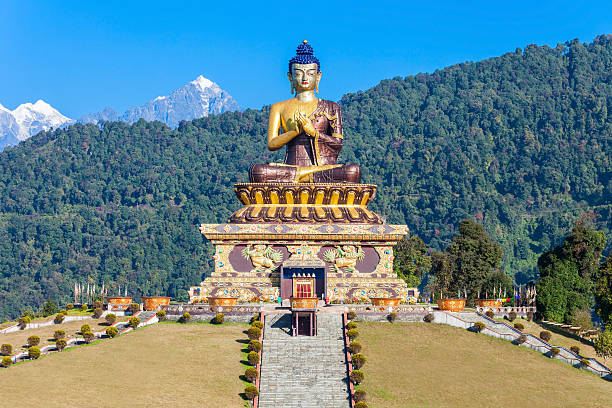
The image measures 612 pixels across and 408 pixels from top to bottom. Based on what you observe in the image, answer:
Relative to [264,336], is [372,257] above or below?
Answer: above

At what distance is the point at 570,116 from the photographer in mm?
160125

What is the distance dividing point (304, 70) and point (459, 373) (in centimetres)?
2177

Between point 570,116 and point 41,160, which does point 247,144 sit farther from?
point 570,116

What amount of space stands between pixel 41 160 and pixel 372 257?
118122mm

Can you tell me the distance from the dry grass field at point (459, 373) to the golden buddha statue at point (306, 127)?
13190 mm

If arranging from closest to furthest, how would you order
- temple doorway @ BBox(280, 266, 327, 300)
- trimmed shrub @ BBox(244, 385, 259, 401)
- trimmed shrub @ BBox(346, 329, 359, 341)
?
trimmed shrub @ BBox(244, 385, 259, 401)
trimmed shrub @ BBox(346, 329, 359, 341)
temple doorway @ BBox(280, 266, 327, 300)

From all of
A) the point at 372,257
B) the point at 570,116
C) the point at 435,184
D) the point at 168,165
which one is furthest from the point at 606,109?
the point at 372,257

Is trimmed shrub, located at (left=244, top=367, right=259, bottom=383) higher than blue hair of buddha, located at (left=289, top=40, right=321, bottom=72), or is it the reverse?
blue hair of buddha, located at (left=289, top=40, right=321, bottom=72)

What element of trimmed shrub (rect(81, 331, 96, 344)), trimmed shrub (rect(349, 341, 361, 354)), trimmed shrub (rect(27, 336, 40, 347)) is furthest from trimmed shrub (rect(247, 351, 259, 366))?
trimmed shrub (rect(27, 336, 40, 347))

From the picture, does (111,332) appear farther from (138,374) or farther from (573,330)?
(573,330)

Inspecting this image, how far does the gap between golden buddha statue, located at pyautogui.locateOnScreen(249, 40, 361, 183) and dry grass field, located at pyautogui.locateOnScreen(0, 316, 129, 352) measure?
12864 mm

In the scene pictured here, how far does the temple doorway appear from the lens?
1738 inches

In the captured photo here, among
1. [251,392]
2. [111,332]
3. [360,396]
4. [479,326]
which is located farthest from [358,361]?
[111,332]

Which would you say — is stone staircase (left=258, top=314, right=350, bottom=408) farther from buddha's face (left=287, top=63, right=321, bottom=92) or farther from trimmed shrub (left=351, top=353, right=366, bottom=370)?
buddha's face (left=287, top=63, right=321, bottom=92)
